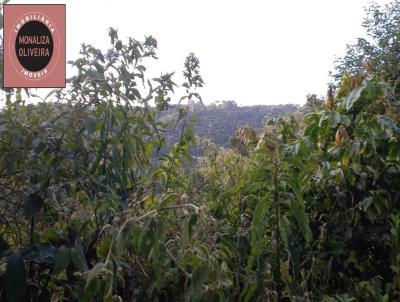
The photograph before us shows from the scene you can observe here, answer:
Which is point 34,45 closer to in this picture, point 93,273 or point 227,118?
point 93,273

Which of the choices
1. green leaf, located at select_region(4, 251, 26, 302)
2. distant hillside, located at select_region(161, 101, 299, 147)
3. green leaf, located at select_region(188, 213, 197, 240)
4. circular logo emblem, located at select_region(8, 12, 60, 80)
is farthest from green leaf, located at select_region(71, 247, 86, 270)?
distant hillside, located at select_region(161, 101, 299, 147)

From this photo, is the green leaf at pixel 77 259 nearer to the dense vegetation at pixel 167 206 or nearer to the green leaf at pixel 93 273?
the dense vegetation at pixel 167 206

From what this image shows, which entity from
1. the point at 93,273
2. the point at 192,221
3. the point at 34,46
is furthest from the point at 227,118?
the point at 93,273

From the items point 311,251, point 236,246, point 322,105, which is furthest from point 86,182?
point 322,105

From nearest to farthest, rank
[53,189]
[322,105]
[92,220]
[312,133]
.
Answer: [53,189]
[92,220]
[312,133]
[322,105]

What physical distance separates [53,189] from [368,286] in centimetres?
111

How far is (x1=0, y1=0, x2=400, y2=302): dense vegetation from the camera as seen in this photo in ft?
4.49

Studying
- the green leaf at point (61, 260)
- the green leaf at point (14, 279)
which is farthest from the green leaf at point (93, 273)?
the green leaf at point (14, 279)

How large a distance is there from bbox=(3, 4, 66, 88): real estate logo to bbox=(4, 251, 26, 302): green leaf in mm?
725

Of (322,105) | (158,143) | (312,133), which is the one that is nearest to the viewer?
(158,143)

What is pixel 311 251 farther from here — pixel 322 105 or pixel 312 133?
pixel 322 105

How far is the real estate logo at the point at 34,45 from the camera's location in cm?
193

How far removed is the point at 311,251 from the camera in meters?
2.07

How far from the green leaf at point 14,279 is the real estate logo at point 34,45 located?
0.73 metres
